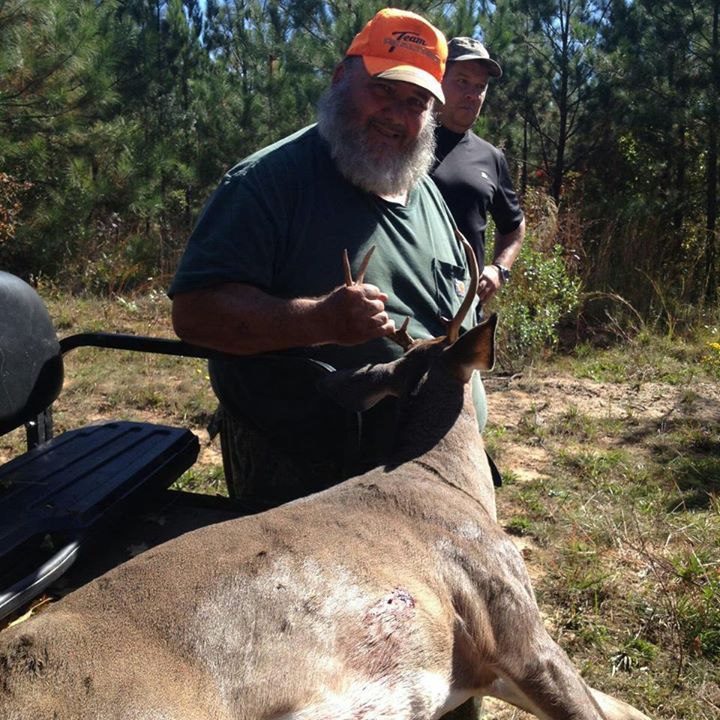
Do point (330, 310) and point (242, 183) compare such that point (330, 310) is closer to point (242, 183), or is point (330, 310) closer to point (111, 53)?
point (242, 183)

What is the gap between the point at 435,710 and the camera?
96.0 inches

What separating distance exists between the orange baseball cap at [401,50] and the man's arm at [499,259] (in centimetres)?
137

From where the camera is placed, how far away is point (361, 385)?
118 inches

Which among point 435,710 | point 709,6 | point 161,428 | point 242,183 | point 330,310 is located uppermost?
point 709,6

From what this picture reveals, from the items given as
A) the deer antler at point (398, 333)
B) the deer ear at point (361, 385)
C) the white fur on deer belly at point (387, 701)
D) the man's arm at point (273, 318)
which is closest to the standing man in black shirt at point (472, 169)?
the deer antler at point (398, 333)

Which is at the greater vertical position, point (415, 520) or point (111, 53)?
point (111, 53)

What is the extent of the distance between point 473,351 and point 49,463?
59.1 inches

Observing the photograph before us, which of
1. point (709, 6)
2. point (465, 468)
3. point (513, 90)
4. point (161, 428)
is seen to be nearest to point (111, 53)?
point (513, 90)

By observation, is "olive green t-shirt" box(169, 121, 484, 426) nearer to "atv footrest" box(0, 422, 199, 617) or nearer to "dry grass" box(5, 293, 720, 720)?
"atv footrest" box(0, 422, 199, 617)

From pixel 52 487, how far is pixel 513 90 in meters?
11.1

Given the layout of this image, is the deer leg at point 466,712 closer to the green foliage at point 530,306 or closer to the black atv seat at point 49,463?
the black atv seat at point 49,463

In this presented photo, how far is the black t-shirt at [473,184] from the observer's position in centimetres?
520

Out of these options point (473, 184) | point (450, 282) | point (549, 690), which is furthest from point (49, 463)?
point (473, 184)

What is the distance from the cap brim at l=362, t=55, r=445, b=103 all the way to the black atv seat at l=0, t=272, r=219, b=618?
1209mm
